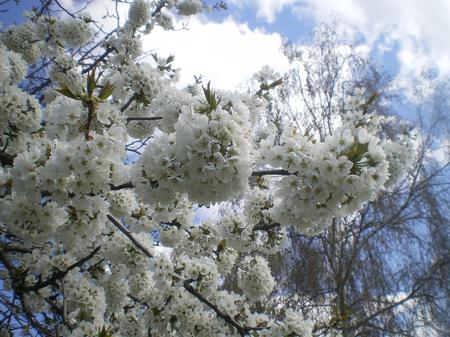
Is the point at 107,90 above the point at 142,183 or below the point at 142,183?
above

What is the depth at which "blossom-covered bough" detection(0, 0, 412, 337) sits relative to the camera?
75.8 inches

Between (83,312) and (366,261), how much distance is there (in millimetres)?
8555

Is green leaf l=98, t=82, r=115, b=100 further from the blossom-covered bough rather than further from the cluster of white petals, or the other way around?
the cluster of white petals

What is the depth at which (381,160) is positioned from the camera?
6.29 ft

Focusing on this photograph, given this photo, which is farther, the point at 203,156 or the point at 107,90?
the point at 107,90

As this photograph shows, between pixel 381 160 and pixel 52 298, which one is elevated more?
pixel 52 298

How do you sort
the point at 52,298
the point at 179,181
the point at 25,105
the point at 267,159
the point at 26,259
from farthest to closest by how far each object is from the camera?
the point at 52,298
the point at 26,259
the point at 25,105
the point at 267,159
the point at 179,181

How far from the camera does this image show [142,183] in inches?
85.0

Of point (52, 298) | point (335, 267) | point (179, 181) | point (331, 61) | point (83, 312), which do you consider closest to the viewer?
point (179, 181)

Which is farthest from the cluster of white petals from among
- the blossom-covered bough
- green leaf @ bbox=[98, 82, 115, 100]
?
green leaf @ bbox=[98, 82, 115, 100]

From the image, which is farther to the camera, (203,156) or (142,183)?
(142,183)

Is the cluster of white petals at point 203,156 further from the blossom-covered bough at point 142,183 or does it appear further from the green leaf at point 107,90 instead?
the green leaf at point 107,90

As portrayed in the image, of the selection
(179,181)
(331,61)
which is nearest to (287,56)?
(331,61)

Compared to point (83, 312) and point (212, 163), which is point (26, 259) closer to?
point (83, 312)
